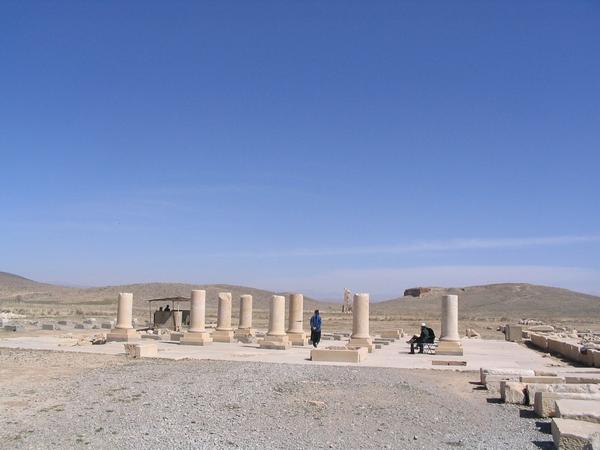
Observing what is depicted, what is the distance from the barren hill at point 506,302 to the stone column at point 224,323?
49.1 m

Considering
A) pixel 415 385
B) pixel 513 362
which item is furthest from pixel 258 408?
pixel 513 362

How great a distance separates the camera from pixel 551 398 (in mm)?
10109

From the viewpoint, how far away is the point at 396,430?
9.14 m

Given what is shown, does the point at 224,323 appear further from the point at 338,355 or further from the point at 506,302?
the point at 506,302

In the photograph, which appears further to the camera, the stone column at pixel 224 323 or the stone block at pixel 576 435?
the stone column at pixel 224 323

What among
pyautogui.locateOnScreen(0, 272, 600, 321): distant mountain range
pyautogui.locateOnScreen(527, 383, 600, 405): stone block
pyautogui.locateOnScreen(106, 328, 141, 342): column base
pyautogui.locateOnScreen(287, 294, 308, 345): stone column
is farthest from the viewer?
pyautogui.locateOnScreen(0, 272, 600, 321): distant mountain range

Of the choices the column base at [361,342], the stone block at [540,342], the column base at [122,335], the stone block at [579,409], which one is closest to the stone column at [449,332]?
the column base at [361,342]

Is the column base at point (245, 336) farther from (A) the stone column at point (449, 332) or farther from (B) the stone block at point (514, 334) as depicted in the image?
(B) the stone block at point (514, 334)

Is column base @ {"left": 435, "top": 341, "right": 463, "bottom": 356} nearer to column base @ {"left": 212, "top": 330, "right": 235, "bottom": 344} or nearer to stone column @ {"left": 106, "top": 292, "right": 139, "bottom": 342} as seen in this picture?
column base @ {"left": 212, "top": 330, "right": 235, "bottom": 344}

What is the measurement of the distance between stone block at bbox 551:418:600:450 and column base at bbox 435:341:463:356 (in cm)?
1339

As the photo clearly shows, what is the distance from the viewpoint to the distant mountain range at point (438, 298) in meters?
78.0

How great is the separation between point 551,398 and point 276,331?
14628mm

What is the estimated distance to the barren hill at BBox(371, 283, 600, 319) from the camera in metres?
75.0

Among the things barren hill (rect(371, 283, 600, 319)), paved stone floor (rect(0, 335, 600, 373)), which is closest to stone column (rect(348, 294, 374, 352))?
paved stone floor (rect(0, 335, 600, 373))
